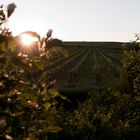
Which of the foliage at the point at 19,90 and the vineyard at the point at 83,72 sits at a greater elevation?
the foliage at the point at 19,90

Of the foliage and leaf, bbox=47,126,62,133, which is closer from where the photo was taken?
the foliage

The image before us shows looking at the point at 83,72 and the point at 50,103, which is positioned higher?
the point at 50,103

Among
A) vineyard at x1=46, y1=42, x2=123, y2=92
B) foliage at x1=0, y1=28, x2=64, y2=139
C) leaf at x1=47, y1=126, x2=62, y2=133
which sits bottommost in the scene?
vineyard at x1=46, y1=42, x2=123, y2=92

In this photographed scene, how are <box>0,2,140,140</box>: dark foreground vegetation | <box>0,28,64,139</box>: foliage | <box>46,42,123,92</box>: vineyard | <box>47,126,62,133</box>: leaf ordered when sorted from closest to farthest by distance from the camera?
<box>0,28,64,139</box>: foliage
<box>0,2,140,140</box>: dark foreground vegetation
<box>47,126,62,133</box>: leaf
<box>46,42,123,92</box>: vineyard

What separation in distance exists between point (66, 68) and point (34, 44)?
56883 mm

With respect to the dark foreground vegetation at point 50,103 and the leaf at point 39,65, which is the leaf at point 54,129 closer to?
the dark foreground vegetation at point 50,103

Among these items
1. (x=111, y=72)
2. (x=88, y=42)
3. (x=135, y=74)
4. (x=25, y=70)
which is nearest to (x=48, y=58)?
(x=25, y=70)

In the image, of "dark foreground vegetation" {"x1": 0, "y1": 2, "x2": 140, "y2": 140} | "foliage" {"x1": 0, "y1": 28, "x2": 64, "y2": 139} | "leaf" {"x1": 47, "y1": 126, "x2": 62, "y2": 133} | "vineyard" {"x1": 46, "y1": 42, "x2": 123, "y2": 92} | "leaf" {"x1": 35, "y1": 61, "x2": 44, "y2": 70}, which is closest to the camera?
"foliage" {"x1": 0, "y1": 28, "x2": 64, "y2": 139}

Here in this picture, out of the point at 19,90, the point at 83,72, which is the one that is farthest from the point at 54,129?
the point at 83,72

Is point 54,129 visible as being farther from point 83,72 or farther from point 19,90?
point 83,72

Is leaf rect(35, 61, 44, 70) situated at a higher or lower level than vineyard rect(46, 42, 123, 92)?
higher

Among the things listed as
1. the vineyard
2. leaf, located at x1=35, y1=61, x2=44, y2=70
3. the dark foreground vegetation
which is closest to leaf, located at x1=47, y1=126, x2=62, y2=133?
the dark foreground vegetation

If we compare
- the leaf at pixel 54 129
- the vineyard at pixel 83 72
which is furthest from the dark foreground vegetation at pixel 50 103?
the vineyard at pixel 83 72

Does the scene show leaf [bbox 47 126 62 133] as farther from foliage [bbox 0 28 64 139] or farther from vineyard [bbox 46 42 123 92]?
vineyard [bbox 46 42 123 92]
